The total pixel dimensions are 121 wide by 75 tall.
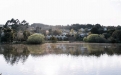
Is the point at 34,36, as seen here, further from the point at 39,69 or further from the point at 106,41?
the point at 39,69

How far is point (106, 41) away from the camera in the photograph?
37406mm

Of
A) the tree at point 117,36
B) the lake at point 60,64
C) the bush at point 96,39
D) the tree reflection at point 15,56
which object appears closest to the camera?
the lake at point 60,64

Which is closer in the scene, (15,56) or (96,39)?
(15,56)

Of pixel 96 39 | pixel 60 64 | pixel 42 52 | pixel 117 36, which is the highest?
pixel 117 36

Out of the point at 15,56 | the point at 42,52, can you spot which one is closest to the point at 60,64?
the point at 15,56

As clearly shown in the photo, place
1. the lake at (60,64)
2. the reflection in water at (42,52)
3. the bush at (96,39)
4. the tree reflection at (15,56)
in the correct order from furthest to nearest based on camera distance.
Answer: the bush at (96,39), the reflection in water at (42,52), the tree reflection at (15,56), the lake at (60,64)

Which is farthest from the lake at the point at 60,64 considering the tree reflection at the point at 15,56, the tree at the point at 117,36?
the tree at the point at 117,36

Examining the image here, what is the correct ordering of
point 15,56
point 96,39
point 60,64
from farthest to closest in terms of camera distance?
point 96,39
point 15,56
point 60,64

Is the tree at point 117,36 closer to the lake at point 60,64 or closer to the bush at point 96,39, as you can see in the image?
the bush at point 96,39

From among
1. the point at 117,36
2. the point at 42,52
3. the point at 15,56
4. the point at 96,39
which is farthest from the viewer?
the point at 96,39

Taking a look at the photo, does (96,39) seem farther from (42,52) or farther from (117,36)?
(42,52)

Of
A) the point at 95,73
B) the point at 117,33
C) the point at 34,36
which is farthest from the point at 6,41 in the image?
the point at 95,73

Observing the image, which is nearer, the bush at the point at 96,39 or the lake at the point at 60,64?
the lake at the point at 60,64

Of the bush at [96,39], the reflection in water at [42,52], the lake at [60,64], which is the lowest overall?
the lake at [60,64]
